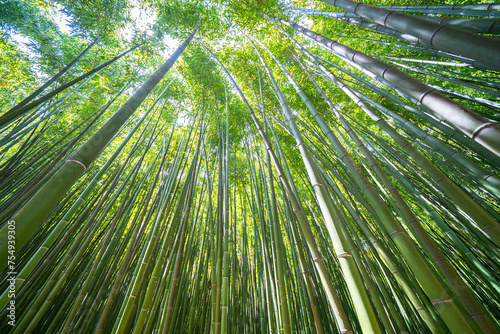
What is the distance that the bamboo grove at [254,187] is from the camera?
716 millimetres

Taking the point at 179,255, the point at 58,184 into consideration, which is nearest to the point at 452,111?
the point at 58,184

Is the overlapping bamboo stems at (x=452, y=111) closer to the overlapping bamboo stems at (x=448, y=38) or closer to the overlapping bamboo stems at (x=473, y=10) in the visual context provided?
the overlapping bamboo stems at (x=448, y=38)

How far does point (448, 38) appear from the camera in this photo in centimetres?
65

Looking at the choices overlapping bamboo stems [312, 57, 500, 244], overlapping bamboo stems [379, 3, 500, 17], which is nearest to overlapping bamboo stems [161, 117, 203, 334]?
overlapping bamboo stems [312, 57, 500, 244]

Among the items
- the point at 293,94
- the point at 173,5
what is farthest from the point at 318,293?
the point at 173,5

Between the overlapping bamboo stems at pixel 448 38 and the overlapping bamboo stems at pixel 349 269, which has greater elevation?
the overlapping bamboo stems at pixel 448 38

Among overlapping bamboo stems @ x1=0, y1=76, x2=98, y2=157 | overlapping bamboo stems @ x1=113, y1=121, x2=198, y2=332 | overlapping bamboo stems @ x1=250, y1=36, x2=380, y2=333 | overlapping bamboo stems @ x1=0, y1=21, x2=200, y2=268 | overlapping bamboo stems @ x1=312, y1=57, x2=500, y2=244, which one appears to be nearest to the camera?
overlapping bamboo stems @ x1=0, y1=21, x2=200, y2=268

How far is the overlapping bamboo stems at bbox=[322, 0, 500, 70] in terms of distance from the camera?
58 centimetres

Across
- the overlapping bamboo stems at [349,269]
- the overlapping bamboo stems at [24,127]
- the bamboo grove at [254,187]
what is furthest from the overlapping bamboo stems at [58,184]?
the overlapping bamboo stems at [24,127]

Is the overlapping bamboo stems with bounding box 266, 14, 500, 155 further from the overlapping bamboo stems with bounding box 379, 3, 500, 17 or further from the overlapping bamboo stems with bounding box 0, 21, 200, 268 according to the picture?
the overlapping bamboo stems with bounding box 379, 3, 500, 17

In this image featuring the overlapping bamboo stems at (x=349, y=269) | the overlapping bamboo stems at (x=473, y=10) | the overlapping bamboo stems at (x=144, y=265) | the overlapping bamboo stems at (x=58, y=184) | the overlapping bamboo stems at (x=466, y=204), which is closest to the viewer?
the overlapping bamboo stems at (x=58, y=184)

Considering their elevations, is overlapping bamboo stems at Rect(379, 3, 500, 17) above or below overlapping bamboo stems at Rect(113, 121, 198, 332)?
above

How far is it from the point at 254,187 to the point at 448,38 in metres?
1.92

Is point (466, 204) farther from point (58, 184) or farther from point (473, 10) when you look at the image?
point (473, 10)
